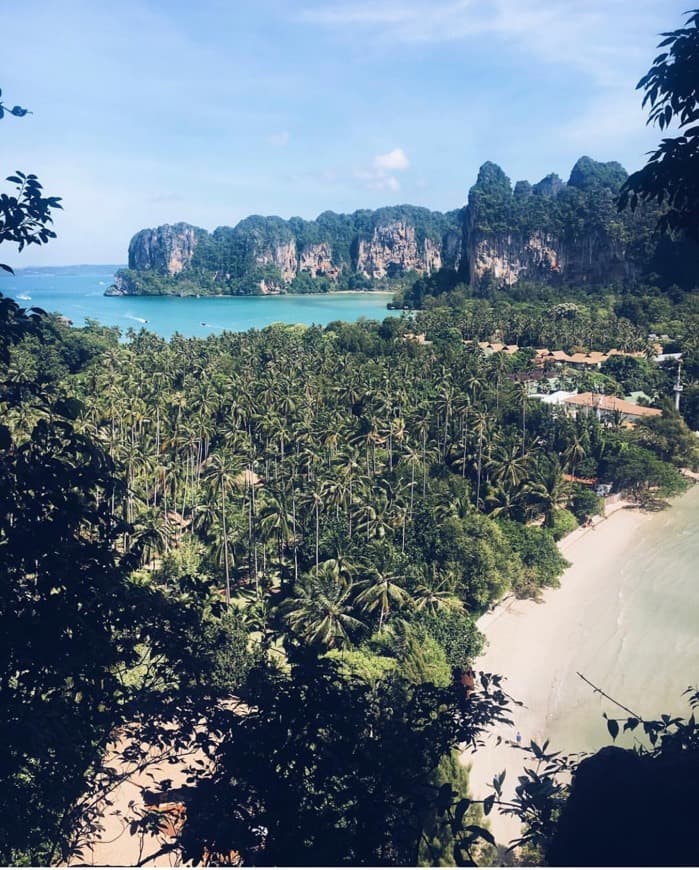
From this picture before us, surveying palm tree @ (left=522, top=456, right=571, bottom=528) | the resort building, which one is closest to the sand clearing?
palm tree @ (left=522, top=456, right=571, bottom=528)

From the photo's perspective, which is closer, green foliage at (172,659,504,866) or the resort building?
green foliage at (172,659,504,866)

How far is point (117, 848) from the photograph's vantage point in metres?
13.9

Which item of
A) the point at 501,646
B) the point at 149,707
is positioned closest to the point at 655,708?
the point at 501,646

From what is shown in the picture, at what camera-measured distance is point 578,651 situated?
882 inches

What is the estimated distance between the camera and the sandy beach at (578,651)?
59.6ft

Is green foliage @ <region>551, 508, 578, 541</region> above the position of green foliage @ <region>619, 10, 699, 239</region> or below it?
below

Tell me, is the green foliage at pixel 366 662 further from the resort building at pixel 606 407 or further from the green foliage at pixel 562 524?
the resort building at pixel 606 407

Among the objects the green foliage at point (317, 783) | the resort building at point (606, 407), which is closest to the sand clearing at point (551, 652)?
the green foliage at point (317, 783)

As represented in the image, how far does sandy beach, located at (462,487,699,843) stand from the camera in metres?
18.2

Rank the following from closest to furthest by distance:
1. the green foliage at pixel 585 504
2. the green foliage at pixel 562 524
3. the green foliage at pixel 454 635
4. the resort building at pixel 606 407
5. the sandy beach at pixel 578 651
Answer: the sandy beach at pixel 578 651
the green foliage at pixel 454 635
the green foliage at pixel 562 524
the green foliage at pixel 585 504
the resort building at pixel 606 407

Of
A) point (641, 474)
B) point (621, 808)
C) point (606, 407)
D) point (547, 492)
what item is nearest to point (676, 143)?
point (621, 808)

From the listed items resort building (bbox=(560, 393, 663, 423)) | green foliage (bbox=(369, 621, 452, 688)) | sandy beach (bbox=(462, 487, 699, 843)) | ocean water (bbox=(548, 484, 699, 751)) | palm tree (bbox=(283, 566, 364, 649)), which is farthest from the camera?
resort building (bbox=(560, 393, 663, 423))

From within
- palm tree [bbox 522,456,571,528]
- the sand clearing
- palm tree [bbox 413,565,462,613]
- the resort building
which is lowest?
the sand clearing

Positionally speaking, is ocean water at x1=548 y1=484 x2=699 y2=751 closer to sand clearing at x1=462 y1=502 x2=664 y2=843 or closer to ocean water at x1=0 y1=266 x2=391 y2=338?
sand clearing at x1=462 y1=502 x2=664 y2=843
